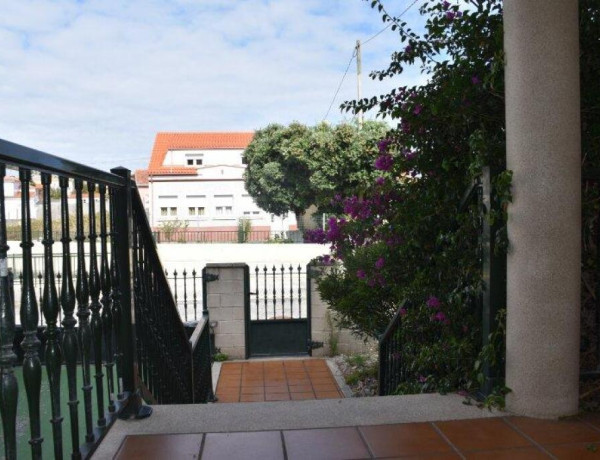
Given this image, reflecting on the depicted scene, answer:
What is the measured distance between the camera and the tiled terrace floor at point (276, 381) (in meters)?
5.74

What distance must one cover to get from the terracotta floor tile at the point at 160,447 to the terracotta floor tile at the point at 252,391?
13.2ft

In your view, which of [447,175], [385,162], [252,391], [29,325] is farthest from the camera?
[252,391]

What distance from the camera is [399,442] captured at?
194 centimetres

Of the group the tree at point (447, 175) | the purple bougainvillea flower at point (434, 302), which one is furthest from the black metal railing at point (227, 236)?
the purple bougainvillea flower at point (434, 302)

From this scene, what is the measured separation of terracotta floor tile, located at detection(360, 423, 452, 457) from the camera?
187 cm

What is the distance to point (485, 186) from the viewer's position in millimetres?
2211

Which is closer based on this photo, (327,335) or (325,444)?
(325,444)

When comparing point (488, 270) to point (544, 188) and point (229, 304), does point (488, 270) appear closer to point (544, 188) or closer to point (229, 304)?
point (544, 188)

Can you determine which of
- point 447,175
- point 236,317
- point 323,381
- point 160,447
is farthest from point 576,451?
point 236,317

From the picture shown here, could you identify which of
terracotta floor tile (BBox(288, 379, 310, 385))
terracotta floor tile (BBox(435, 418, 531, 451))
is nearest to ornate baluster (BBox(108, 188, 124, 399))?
terracotta floor tile (BBox(435, 418, 531, 451))

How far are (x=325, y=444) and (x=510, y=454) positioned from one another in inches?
25.9

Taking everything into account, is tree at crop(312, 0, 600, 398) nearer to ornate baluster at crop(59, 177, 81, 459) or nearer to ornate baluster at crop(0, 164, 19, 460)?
ornate baluster at crop(59, 177, 81, 459)

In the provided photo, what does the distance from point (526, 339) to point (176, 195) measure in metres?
36.4

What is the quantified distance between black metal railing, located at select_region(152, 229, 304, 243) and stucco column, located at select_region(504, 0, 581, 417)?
2532cm
